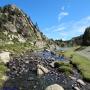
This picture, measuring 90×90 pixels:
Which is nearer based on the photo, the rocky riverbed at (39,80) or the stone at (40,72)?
the rocky riverbed at (39,80)

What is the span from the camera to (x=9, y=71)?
182 feet

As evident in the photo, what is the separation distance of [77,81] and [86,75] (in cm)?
412

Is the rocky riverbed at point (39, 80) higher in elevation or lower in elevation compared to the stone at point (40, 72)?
lower

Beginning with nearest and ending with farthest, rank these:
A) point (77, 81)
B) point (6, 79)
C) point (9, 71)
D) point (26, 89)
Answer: point (26, 89) < point (77, 81) < point (6, 79) < point (9, 71)

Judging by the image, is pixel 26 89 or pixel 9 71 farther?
pixel 9 71

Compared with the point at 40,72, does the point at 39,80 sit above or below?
below

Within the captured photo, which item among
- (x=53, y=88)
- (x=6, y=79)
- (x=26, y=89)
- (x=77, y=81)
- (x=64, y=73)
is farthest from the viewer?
(x=64, y=73)

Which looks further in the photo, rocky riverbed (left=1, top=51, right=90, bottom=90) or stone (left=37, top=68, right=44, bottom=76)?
stone (left=37, top=68, right=44, bottom=76)

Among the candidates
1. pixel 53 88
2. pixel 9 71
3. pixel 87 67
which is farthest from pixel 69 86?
pixel 9 71

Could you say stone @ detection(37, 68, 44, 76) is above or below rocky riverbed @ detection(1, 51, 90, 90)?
above

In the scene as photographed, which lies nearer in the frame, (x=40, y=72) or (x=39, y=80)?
(x=39, y=80)

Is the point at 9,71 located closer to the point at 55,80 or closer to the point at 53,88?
the point at 55,80

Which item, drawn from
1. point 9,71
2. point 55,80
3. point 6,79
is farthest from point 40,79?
point 9,71

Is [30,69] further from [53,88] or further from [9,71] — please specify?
[53,88]
